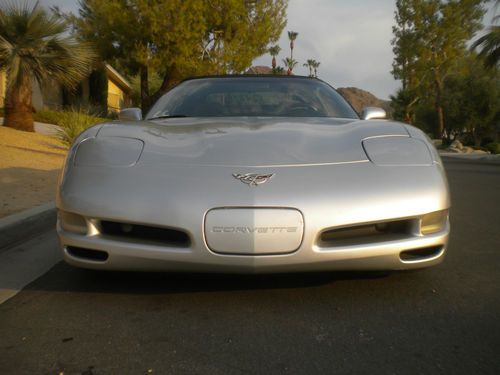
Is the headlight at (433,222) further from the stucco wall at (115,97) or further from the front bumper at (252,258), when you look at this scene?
the stucco wall at (115,97)

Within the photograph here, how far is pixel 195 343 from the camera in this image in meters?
1.95

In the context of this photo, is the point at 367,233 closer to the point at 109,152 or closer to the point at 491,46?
the point at 109,152

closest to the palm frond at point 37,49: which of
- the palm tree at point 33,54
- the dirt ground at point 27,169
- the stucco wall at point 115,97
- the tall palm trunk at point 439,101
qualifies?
the palm tree at point 33,54

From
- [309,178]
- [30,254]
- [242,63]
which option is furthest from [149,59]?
[309,178]

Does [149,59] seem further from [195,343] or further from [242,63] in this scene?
[195,343]

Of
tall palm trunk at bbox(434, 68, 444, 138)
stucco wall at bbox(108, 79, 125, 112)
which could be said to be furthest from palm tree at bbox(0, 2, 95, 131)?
tall palm trunk at bbox(434, 68, 444, 138)

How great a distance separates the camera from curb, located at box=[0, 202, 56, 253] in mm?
3621

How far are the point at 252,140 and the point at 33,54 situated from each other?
35.1 feet

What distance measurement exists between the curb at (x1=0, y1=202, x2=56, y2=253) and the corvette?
1366 mm

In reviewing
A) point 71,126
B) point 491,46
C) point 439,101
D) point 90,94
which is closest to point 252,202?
point 71,126

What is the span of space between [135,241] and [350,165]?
1.05 metres

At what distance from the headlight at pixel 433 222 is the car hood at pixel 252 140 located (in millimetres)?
402

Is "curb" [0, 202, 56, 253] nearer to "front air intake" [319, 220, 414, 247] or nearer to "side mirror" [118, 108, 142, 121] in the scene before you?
"side mirror" [118, 108, 142, 121]

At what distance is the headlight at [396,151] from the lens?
8.07 feet
